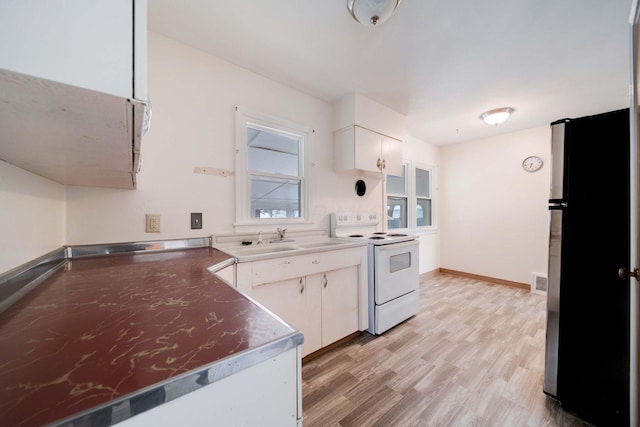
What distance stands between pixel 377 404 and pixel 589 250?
1.51 m

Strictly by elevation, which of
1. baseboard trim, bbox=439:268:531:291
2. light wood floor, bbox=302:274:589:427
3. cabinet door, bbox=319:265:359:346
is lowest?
light wood floor, bbox=302:274:589:427

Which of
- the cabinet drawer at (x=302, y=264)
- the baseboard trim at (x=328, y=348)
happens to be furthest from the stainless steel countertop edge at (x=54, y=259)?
the baseboard trim at (x=328, y=348)

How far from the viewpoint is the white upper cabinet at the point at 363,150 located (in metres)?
2.47

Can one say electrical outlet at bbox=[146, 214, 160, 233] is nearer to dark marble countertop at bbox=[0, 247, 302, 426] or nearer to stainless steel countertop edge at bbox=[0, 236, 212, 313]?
stainless steel countertop edge at bbox=[0, 236, 212, 313]

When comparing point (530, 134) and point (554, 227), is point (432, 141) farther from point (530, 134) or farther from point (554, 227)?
point (554, 227)

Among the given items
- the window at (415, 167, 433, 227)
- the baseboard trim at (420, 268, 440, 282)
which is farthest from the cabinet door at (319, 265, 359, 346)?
the window at (415, 167, 433, 227)

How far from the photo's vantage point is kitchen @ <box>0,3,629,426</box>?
1.10m

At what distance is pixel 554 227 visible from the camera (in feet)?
4.55

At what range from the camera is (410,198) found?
3914 millimetres

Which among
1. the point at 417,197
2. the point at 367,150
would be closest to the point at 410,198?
the point at 417,197

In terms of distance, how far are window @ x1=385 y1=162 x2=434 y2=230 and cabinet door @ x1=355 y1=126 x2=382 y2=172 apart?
95 centimetres

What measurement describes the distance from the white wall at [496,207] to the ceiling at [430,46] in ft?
A: 3.39

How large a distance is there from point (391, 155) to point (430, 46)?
123 cm

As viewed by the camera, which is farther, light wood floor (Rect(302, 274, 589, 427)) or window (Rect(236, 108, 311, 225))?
window (Rect(236, 108, 311, 225))
